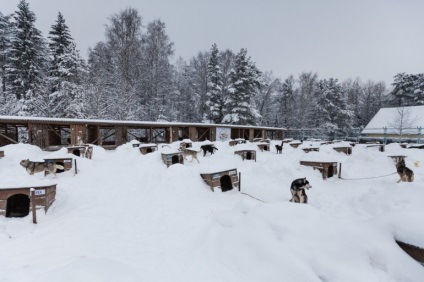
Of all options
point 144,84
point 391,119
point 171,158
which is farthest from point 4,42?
point 391,119

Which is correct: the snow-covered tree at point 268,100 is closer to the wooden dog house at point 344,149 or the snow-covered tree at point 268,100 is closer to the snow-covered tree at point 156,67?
the snow-covered tree at point 156,67

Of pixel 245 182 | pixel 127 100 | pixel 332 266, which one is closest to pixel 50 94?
pixel 127 100

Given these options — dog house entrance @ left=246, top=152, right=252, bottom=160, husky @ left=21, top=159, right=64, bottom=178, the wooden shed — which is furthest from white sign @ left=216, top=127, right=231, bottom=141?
husky @ left=21, top=159, right=64, bottom=178

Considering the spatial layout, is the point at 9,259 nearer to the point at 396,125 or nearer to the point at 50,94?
the point at 50,94

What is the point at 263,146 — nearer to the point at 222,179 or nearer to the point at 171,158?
the point at 171,158

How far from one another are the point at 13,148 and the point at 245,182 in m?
14.2

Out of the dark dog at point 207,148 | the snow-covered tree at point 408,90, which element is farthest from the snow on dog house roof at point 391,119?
the dark dog at point 207,148

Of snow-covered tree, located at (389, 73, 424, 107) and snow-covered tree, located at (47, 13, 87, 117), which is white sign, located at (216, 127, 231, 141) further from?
snow-covered tree, located at (389, 73, 424, 107)

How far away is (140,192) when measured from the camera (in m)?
7.67

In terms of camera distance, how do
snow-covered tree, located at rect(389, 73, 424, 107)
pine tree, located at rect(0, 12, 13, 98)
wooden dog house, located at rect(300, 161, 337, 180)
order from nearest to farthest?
wooden dog house, located at rect(300, 161, 337, 180) < pine tree, located at rect(0, 12, 13, 98) < snow-covered tree, located at rect(389, 73, 424, 107)

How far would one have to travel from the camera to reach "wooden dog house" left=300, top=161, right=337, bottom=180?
31.2 ft

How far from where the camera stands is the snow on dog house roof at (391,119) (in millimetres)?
28812

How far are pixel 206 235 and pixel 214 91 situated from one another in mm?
33941

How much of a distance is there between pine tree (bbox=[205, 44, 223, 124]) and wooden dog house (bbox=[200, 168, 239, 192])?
2858 cm
